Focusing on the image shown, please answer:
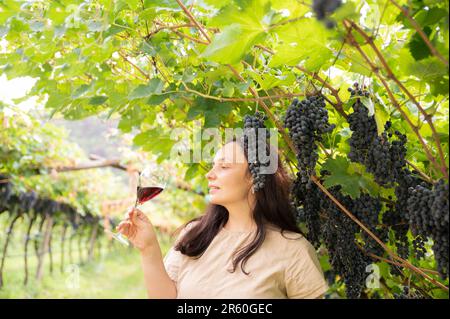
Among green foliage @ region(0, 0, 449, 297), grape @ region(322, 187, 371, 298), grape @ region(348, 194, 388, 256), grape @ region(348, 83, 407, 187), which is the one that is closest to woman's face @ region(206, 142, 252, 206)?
green foliage @ region(0, 0, 449, 297)

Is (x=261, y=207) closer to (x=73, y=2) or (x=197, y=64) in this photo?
(x=197, y=64)

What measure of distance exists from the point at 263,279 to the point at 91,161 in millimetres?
4599

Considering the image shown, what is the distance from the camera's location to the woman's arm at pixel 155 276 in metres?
2.03

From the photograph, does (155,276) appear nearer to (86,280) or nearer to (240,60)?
(240,60)

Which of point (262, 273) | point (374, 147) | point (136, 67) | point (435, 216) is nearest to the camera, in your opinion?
point (435, 216)

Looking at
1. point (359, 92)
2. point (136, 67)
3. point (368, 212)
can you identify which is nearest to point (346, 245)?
point (368, 212)

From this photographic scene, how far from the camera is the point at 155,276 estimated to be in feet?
6.66

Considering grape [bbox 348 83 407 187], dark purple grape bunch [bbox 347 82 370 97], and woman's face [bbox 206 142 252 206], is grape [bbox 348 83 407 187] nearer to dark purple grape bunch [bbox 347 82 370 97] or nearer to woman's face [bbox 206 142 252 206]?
dark purple grape bunch [bbox 347 82 370 97]

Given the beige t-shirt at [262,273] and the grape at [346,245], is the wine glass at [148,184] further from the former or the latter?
the grape at [346,245]

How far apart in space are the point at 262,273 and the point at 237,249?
0.17 metres

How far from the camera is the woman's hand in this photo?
203 centimetres

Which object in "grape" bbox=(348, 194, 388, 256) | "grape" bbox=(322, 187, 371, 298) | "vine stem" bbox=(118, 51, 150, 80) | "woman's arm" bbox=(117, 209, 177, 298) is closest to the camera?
"grape" bbox=(348, 194, 388, 256)

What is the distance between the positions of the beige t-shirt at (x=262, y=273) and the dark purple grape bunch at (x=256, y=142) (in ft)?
1.12

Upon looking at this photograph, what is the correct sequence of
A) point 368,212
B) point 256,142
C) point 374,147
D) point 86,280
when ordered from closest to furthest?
point 374,147
point 368,212
point 256,142
point 86,280
